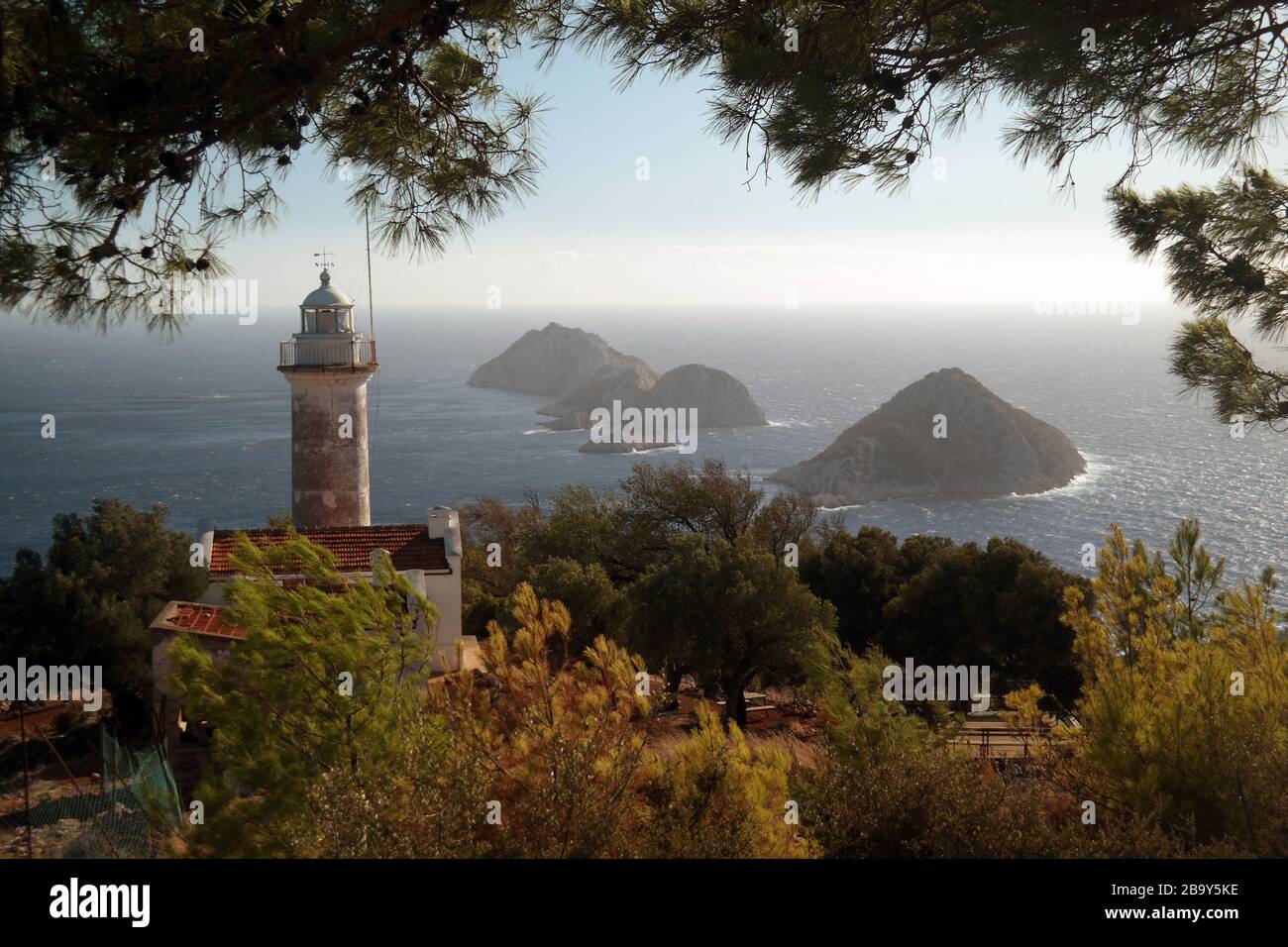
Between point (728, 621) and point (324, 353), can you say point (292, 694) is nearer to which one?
point (728, 621)

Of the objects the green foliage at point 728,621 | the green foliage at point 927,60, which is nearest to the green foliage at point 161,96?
the green foliage at point 927,60

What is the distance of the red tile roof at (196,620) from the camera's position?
14469 mm

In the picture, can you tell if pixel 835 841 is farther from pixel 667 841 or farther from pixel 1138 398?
pixel 1138 398

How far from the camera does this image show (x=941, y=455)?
9362 centimetres

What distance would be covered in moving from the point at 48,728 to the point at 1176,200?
1965 cm


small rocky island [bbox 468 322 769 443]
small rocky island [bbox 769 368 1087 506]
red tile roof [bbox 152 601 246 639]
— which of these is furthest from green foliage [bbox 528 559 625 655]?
small rocky island [bbox 468 322 769 443]

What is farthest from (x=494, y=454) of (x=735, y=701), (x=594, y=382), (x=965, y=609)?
(x=735, y=701)

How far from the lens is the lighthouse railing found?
66.8 feet

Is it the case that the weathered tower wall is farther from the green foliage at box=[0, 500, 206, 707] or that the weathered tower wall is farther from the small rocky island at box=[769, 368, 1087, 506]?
the small rocky island at box=[769, 368, 1087, 506]

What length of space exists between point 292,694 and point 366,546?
1003cm

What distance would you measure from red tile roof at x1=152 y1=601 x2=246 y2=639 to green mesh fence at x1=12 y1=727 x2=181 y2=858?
72.3 inches

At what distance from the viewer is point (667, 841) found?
6043 millimetres

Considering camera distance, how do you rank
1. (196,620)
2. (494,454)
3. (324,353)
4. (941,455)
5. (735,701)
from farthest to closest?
Result: 1. (494,454)
2. (941,455)
3. (324,353)
4. (735,701)
5. (196,620)
